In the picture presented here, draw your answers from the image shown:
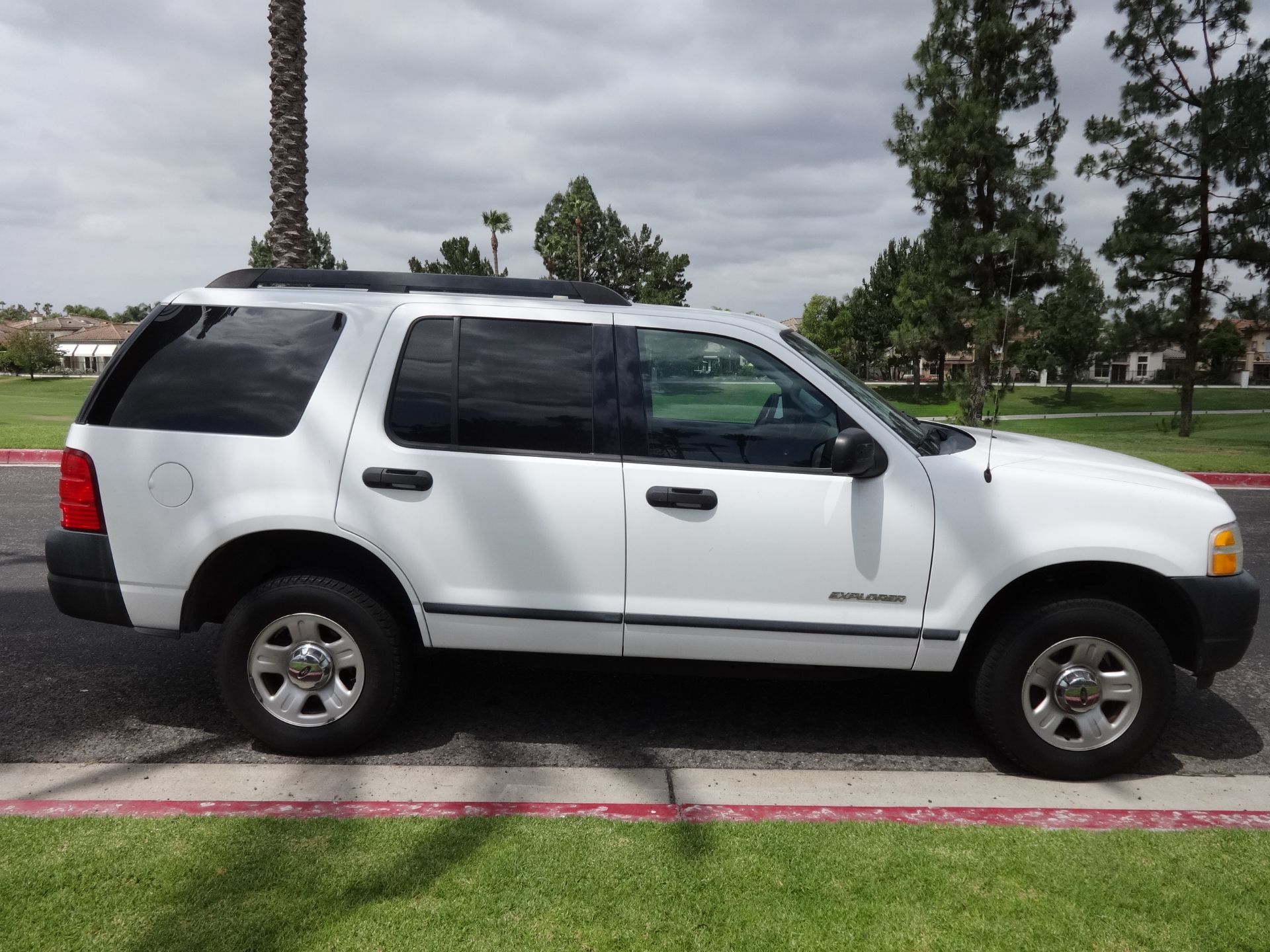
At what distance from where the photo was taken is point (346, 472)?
3697mm

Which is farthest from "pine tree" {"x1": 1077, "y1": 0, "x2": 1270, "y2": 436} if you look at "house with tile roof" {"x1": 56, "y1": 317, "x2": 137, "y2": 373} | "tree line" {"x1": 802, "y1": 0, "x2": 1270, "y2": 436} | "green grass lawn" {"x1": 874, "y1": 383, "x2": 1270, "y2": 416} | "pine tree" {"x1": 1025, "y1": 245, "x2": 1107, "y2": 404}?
"house with tile roof" {"x1": 56, "y1": 317, "x2": 137, "y2": 373}

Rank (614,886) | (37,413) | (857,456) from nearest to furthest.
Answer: (614,886) → (857,456) → (37,413)

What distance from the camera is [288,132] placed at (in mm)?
12961

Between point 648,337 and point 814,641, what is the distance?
142 cm

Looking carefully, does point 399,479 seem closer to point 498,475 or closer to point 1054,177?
point 498,475

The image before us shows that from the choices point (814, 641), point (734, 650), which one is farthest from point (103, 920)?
point (814, 641)

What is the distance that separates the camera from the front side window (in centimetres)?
369

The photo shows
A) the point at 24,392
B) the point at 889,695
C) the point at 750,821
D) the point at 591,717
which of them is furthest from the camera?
the point at 24,392

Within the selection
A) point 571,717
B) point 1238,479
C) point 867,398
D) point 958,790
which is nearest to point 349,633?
point 571,717

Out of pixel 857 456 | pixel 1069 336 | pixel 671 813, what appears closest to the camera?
pixel 671 813

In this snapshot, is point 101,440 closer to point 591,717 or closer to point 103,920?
point 103,920

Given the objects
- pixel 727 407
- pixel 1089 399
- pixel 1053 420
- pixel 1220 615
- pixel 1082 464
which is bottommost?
pixel 1089 399

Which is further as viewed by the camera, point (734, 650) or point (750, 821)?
point (734, 650)

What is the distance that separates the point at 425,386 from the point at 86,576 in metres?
1.63
